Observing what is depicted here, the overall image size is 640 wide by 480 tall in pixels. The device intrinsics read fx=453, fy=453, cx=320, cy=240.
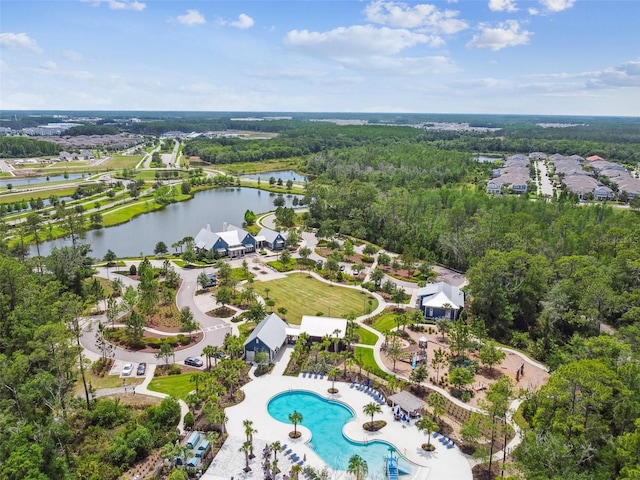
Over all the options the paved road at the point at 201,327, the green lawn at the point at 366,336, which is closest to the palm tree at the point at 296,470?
the paved road at the point at 201,327

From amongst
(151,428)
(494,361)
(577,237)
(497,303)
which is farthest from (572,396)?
(577,237)

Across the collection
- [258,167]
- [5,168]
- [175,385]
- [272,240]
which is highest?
[5,168]

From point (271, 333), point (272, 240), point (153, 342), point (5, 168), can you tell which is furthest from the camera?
point (5, 168)

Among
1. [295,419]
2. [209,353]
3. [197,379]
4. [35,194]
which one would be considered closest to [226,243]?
[209,353]

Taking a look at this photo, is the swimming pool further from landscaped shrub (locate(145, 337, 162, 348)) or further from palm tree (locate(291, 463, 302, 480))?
landscaped shrub (locate(145, 337, 162, 348))

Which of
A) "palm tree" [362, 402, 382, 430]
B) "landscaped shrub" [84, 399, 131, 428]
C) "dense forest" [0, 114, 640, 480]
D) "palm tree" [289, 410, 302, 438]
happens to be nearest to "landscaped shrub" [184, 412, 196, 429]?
"dense forest" [0, 114, 640, 480]

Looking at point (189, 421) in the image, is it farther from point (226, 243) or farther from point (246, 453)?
point (226, 243)
